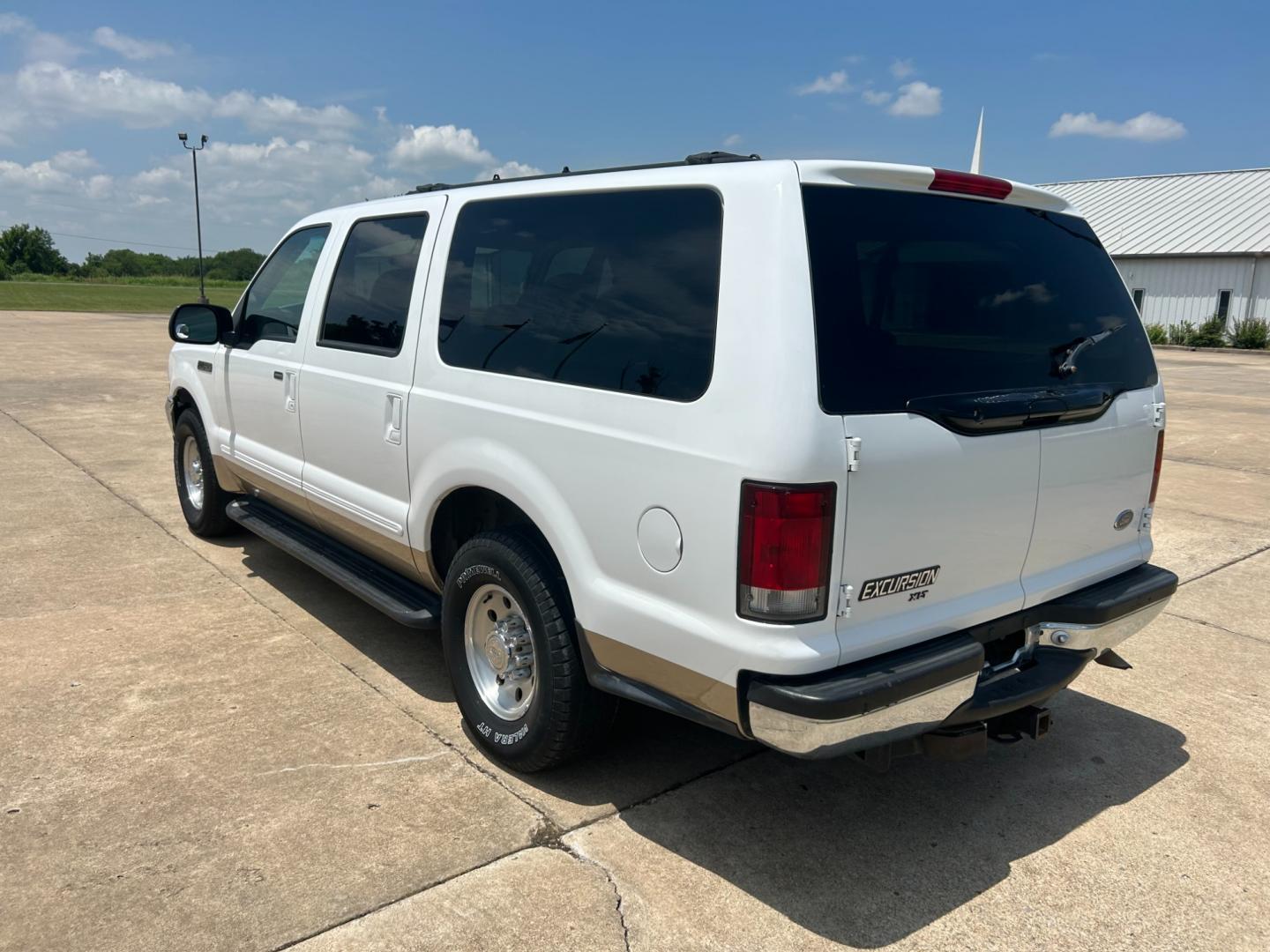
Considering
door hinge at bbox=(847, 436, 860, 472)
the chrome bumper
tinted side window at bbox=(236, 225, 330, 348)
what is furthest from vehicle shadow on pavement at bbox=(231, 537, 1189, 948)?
tinted side window at bbox=(236, 225, 330, 348)

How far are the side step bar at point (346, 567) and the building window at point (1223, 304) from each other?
122ft

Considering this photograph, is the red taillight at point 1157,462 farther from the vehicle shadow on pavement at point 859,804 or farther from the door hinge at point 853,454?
the door hinge at point 853,454

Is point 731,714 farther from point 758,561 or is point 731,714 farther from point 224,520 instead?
point 224,520

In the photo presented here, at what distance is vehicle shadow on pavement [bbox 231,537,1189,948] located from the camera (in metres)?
2.89

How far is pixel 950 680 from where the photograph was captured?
2.72 m

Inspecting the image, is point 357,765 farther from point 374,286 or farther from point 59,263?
point 59,263

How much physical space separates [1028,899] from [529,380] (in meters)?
2.22

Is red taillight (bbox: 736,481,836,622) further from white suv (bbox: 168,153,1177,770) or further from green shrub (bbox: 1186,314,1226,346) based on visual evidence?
green shrub (bbox: 1186,314,1226,346)

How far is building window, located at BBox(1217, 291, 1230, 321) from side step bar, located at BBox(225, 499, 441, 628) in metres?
37.2

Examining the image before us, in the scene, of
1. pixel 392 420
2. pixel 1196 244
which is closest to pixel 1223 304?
pixel 1196 244

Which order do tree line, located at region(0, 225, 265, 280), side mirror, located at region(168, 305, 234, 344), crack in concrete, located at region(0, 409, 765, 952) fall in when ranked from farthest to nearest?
1. tree line, located at region(0, 225, 265, 280)
2. side mirror, located at region(168, 305, 234, 344)
3. crack in concrete, located at region(0, 409, 765, 952)

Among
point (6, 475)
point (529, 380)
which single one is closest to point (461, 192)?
point (529, 380)

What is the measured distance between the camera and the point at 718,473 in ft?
8.32

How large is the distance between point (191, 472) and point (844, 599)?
205 inches
